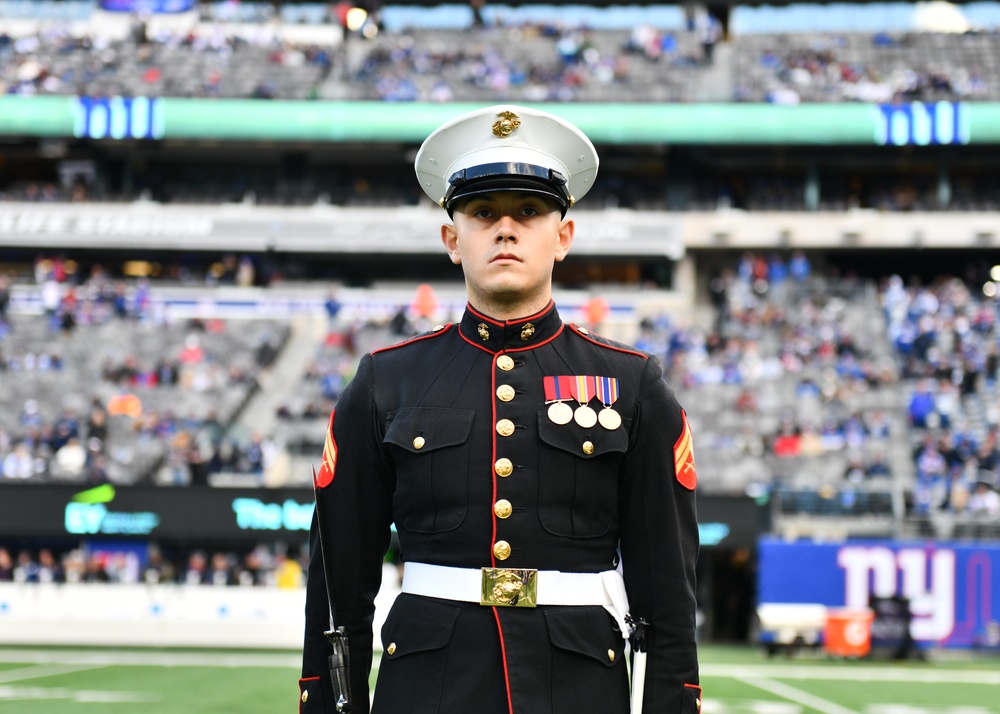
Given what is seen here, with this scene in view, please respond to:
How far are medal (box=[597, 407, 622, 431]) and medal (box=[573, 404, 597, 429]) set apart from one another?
0.02m

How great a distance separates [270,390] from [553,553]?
25024 mm

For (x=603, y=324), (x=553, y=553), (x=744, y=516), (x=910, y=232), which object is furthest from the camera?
(x=910, y=232)

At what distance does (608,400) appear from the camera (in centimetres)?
311

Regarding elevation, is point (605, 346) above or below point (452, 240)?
below

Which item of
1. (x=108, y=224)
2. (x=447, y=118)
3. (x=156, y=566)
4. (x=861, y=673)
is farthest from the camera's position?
(x=108, y=224)

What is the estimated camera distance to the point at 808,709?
12055 millimetres

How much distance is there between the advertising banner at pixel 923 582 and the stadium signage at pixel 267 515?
310 inches

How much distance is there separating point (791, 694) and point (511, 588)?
11.4 metres

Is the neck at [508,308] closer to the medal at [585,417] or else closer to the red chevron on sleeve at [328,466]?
the medal at [585,417]

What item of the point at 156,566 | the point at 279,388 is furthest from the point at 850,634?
the point at 279,388

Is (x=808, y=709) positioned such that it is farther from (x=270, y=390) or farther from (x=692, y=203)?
(x=692, y=203)

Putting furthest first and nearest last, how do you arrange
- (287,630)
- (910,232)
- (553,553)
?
(910,232) → (287,630) → (553,553)

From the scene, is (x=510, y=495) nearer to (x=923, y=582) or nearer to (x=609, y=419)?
(x=609, y=419)

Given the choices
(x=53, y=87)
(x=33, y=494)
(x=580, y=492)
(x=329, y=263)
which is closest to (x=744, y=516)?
(x=33, y=494)
